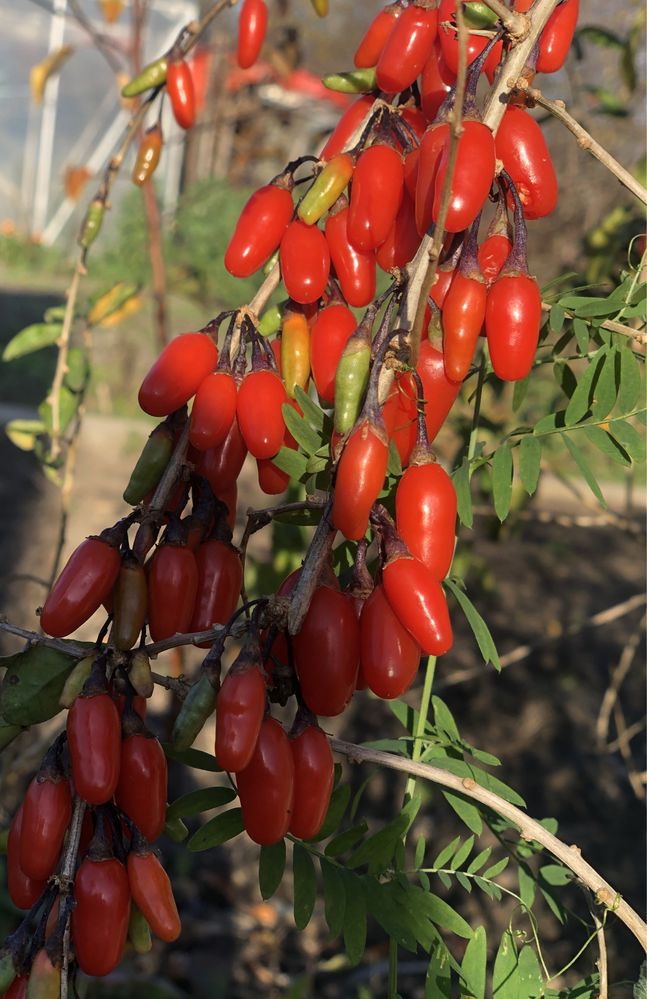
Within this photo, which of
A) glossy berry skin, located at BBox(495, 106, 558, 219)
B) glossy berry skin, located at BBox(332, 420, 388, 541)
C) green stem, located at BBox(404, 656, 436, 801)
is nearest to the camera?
glossy berry skin, located at BBox(332, 420, 388, 541)

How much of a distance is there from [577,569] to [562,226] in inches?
104

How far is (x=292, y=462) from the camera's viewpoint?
2.43 feet

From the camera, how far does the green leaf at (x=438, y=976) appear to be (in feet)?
2.32

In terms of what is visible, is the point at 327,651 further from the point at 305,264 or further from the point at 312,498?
the point at 305,264

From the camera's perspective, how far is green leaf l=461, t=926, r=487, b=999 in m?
0.72

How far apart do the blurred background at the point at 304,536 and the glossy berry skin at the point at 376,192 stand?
15 cm

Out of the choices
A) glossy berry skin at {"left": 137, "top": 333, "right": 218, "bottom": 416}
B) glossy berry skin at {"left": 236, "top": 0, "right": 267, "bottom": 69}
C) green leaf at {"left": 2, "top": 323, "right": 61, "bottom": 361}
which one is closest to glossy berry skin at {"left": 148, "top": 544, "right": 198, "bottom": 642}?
glossy berry skin at {"left": 137, "top": 333, "right": 218, "bottom": 416}

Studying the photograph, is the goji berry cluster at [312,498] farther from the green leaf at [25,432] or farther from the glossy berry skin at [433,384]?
the green leaf at [25,432]

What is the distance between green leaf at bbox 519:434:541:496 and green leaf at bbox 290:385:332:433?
0.15 m

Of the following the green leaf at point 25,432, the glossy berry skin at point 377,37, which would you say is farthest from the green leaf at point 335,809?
the green leaf at point 25,432

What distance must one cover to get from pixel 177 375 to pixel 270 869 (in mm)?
351

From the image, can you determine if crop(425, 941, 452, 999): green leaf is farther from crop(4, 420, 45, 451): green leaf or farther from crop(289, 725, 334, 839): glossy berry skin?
crop(4, 420, 45, 451): green leaf

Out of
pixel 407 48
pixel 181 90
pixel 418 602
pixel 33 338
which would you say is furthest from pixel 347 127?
pixel 33 338

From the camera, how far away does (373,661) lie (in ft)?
2.10
